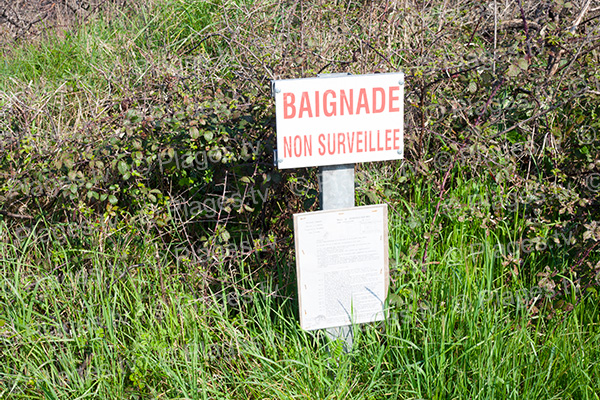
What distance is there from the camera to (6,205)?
321cm

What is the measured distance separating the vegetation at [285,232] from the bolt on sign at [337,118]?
64 centimetres

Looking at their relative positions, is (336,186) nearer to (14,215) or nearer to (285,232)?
(285,232)

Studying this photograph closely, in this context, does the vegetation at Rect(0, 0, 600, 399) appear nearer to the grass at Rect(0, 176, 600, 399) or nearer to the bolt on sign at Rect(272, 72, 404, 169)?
the grass at Rect(0, 176, 600, 399)

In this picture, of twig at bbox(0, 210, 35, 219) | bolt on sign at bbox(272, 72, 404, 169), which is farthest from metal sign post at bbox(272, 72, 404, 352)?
twig at bbox(0, 210, 35, 219)

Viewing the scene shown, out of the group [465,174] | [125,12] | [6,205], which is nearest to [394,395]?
[465,174]

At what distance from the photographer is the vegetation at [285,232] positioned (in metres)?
2.45

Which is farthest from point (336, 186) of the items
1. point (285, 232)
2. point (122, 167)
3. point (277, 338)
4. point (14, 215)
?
point (14, 215)

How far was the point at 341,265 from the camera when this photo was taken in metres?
2.46

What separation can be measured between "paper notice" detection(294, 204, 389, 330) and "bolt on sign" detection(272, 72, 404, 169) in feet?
0.86

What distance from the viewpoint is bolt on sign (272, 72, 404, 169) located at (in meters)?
2.19

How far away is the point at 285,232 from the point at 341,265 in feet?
2.91

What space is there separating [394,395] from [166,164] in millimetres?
1662

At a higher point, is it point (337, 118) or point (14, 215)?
point (337, 118)

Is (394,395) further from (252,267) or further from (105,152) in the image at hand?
(105,152)
